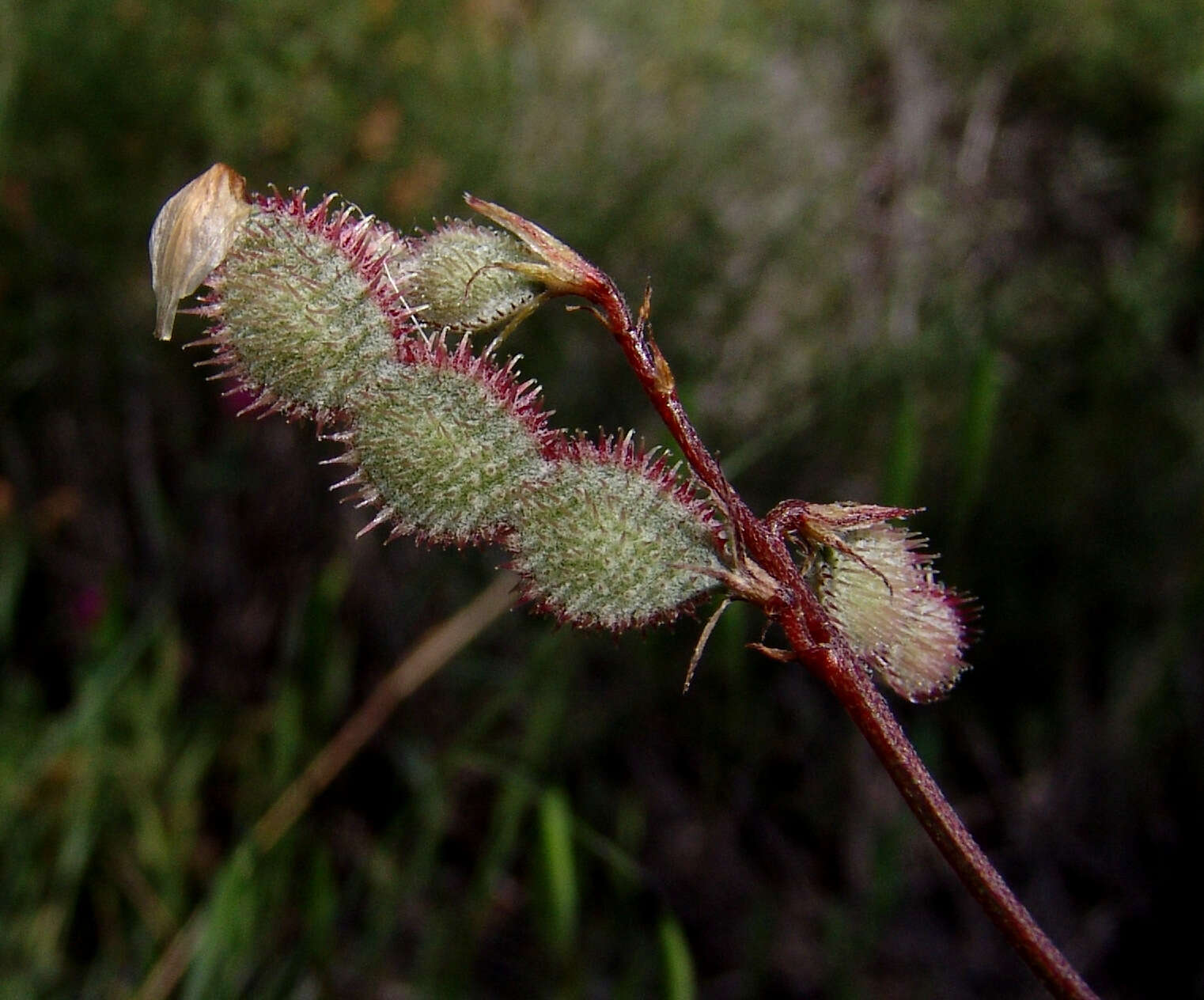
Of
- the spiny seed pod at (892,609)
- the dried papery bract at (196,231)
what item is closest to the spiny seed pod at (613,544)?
the spiny seed pod at (892,609)

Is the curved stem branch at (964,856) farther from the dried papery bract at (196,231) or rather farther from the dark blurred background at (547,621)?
the dark blurred background at (547,621)

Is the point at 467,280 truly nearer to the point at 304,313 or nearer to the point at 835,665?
the point at 304,313

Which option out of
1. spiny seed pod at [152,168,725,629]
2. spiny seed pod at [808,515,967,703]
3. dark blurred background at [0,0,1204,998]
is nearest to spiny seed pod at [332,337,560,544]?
spiny seed pod at [152,168,725,629]

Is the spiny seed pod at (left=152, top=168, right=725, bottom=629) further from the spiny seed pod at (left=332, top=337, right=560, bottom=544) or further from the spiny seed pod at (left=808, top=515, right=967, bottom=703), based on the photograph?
the spiny seed pod at (left=808, top=515, right=967, bottom=703)

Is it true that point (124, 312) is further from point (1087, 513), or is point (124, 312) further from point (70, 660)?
point (1087, 513)

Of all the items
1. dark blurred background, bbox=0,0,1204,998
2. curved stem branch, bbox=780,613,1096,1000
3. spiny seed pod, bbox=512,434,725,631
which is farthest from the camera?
dark blurred background, bbox=0,0,1204,998

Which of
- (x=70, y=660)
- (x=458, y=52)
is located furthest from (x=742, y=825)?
(x=458, y=52)
